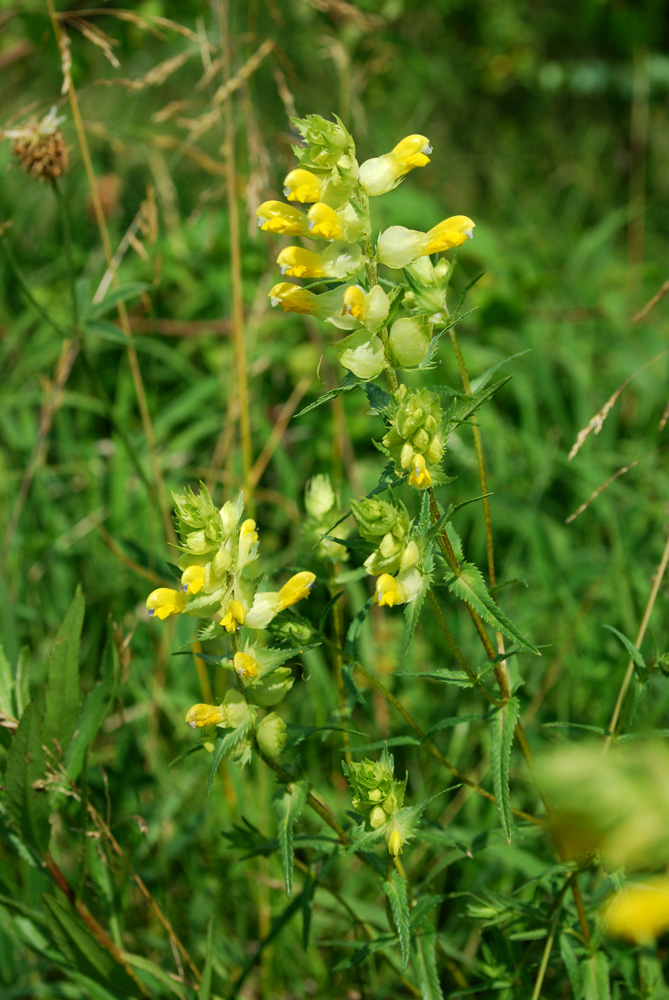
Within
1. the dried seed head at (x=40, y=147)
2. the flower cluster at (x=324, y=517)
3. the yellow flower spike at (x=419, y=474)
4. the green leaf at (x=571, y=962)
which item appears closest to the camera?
the yellow flower spike at (x=419, y=474)

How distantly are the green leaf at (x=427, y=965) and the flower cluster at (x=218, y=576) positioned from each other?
48 centimetres

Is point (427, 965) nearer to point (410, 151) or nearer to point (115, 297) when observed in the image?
point (410, 151)

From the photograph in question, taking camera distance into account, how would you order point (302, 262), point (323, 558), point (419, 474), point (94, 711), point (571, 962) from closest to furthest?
point (419, 474) < point (302, 262) < point (571, 962) < point (323, 558) < point (94, 711)

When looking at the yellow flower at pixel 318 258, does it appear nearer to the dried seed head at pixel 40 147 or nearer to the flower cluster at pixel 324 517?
the flower cluster at pixel 324 517

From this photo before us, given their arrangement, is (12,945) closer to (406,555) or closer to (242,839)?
(242,839)

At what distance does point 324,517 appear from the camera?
1.19 metres

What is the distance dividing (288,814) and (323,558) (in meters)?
0.37

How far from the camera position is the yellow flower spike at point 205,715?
944 mm

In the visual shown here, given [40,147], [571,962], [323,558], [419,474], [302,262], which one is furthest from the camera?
[40,147]

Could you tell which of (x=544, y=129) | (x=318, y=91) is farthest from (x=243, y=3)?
(x=544, y=129)

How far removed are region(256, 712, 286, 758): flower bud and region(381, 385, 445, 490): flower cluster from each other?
346 mm

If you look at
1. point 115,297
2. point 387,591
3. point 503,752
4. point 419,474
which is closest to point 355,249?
point 419,474

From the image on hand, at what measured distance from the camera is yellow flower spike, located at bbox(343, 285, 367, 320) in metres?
0.86

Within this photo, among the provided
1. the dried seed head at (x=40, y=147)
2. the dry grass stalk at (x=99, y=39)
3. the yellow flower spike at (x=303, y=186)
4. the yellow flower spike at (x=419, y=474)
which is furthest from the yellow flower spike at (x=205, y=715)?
the dry grass stalk at (x=99, y=39)
